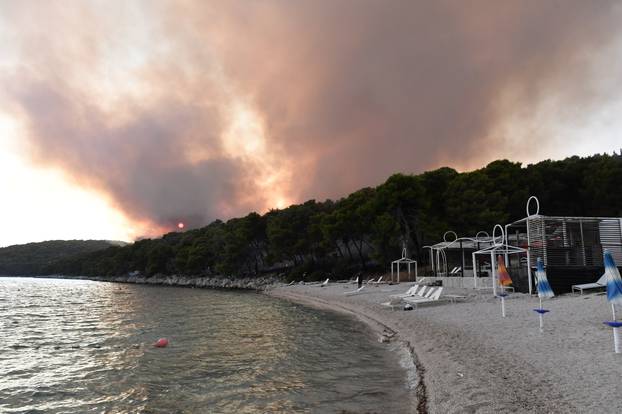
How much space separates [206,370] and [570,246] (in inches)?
836

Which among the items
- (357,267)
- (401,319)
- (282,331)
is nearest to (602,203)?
(357,267)

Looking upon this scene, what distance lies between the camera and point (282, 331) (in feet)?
61.5

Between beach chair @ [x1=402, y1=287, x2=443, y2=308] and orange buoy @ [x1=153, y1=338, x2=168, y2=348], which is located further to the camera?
beach chair @ [x1=402, y1=287, x2=443, y2=308]

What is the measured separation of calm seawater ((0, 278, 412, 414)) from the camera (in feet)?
29.6

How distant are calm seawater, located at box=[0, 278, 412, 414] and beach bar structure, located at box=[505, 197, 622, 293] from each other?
11.4 metres

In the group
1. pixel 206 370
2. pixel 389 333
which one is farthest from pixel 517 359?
pixel 206 370

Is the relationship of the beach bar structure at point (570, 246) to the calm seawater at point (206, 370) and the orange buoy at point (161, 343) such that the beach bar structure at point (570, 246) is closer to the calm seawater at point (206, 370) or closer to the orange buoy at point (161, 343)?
the calm seawater at point (206, 370)

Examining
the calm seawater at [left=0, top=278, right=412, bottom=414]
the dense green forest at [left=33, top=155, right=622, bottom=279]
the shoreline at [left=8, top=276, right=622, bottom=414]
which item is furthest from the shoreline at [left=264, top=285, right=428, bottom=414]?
the dense green forest at [left=33, top=155, right=622, bottom=279]

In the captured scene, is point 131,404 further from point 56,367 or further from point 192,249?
point 192,249

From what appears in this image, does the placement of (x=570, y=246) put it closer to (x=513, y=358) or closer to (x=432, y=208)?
(x=513, y=358)

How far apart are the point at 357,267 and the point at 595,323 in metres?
46.8

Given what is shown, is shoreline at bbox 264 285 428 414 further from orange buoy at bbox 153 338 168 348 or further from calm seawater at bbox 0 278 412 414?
orange buoy at bbox 153 338 168 348

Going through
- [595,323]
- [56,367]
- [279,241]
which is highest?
[279,241]

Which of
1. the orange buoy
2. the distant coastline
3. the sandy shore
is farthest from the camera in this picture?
the distant coastline
